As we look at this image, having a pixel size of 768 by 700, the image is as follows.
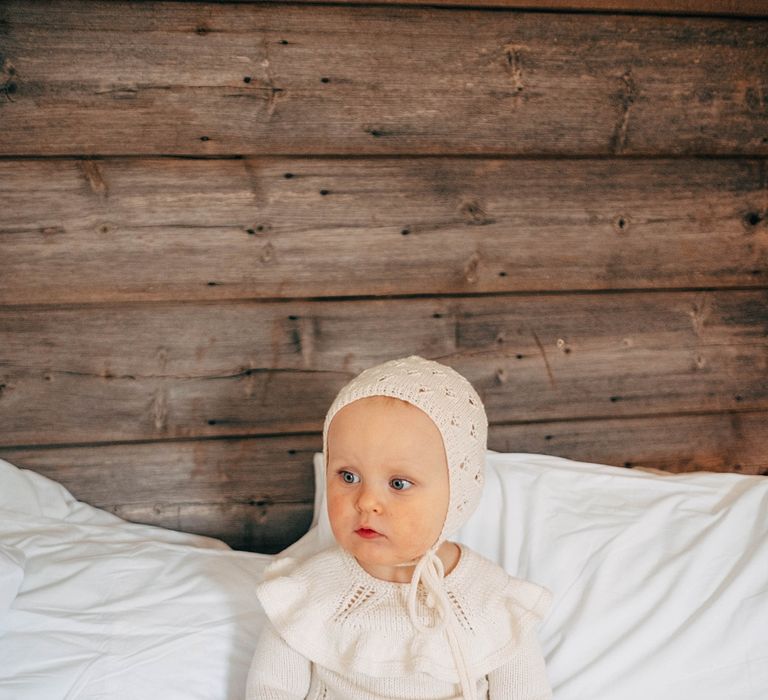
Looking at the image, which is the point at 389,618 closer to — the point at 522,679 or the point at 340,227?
the point at 522,679

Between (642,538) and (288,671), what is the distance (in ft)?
1.85

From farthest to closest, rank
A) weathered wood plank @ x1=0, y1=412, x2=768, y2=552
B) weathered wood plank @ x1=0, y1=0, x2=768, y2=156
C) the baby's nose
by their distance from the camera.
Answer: weathered wood plank @ x1=0, y1=412, x2=768, y2=552 → weathered wood plank @ x1=0, y1=0, x2=768, y2=156 → the baby's nose

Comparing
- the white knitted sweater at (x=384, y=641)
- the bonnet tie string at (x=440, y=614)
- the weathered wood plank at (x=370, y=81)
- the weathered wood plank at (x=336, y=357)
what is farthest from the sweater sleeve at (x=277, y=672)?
the weathered wood plank at (x=370, y=81)

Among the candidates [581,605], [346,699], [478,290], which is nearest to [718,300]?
[478,290]

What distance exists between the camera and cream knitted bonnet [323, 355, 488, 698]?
0.91 m

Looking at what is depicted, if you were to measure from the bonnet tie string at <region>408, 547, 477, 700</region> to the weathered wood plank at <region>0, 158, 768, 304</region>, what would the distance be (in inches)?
20.9

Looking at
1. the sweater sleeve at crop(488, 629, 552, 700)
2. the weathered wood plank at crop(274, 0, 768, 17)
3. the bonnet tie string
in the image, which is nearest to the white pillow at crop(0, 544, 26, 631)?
the bonnet tie string

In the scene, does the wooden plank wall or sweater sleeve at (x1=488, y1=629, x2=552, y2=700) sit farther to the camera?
the wooden plank wall

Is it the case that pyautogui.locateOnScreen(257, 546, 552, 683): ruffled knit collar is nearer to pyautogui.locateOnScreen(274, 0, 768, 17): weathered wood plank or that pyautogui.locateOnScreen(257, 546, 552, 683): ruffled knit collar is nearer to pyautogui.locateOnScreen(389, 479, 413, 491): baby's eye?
pyautogui.locateOnScreen(389, 479, 413, 491): baby's eye

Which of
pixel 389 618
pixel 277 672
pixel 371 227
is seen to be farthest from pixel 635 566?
pixel 371 227

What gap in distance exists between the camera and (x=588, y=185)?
1.35m

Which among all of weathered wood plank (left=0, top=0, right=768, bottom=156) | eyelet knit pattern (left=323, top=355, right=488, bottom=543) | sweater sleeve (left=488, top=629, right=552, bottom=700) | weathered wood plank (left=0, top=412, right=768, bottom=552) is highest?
weathered wood plank (left=0, top=0, right=768, bottom=156)

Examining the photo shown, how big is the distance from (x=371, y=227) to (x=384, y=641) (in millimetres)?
659

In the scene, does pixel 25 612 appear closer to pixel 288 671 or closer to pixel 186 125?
pixel 288 671
